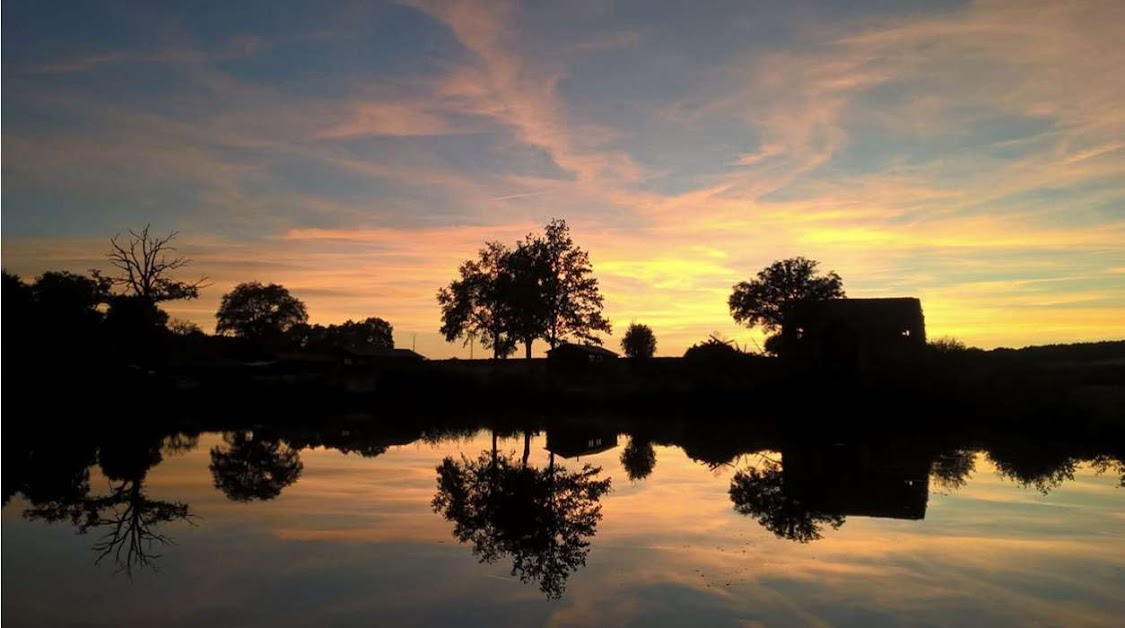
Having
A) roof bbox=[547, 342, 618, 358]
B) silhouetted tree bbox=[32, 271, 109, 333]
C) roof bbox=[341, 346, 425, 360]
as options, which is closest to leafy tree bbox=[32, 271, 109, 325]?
silhouetted tree bbox=[32, 271, 109, 333]

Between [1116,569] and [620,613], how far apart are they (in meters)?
8.41

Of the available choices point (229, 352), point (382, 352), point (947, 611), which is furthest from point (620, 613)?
point (229, 352)

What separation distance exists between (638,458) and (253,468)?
13055 millimetres

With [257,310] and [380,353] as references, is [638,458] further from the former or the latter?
[257,310]

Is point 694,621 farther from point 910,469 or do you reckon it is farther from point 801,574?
point 910,469

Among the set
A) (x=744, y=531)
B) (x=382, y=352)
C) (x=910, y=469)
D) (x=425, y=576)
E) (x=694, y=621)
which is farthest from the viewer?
(x=382, y=352)

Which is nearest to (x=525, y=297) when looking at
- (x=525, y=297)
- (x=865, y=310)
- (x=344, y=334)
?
(x=525, y=297)

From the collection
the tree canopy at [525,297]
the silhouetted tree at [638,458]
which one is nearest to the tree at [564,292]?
the tree canopy at [525,297]

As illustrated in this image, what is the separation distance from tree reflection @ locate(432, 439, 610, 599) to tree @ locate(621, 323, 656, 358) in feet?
300

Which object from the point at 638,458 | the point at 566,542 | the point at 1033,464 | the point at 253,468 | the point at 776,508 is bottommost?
the point at 566,542

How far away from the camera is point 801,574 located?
1192cm

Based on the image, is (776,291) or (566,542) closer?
(566,542)

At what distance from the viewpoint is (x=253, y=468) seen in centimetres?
2431

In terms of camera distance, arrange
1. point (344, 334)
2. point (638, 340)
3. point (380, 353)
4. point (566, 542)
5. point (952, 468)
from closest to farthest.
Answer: point (566, 542), point (952, 468), point (380, 353), point (638, 340), point (344, 334)
